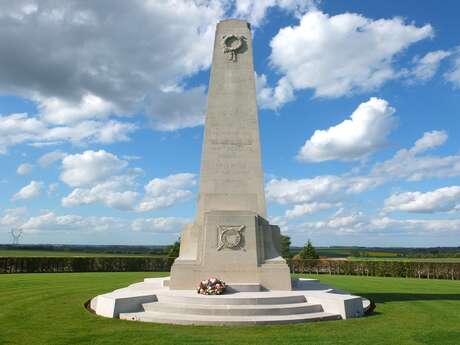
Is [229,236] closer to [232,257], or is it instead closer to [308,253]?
[232,257]

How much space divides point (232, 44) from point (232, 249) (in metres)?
8.87

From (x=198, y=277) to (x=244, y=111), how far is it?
702cm

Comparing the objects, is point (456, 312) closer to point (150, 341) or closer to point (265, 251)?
point (265, 251)

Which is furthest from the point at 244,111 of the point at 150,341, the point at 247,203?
the point at 150,341

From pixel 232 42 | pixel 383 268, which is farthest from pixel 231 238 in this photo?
pixel 383 268

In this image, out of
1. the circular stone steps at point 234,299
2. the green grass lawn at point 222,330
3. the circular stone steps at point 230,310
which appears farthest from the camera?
the circular stone steps at point 234,299

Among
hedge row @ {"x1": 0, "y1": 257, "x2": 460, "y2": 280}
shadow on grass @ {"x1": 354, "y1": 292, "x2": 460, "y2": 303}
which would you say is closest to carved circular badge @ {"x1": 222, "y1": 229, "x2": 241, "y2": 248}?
shadow on grass @ {"x1": 354, "y1": 292, "x2": 460, "y2": 303}

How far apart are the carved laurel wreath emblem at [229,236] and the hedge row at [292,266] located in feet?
82.1

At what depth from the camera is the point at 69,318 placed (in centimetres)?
1204

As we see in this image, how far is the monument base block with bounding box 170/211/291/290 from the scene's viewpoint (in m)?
15.1

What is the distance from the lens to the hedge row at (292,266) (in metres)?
35.2

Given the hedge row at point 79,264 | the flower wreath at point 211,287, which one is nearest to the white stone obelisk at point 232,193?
the flower wreath at point 211,287

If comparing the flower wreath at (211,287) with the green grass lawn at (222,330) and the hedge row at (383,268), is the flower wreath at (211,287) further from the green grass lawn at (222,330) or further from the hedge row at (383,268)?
the hedge row at (383,268)

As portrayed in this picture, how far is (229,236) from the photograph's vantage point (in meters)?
15.6
